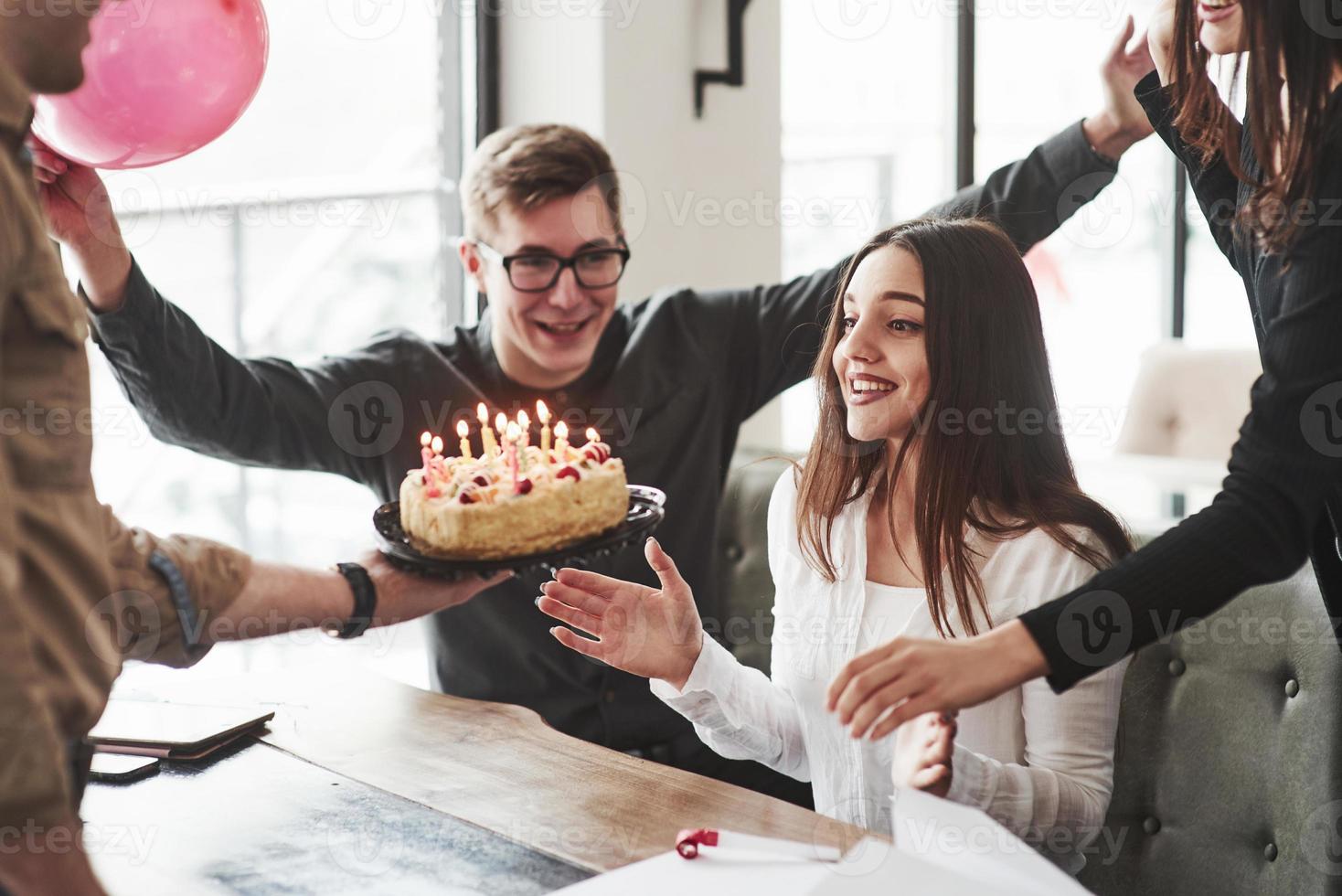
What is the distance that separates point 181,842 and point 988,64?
10.8 ft

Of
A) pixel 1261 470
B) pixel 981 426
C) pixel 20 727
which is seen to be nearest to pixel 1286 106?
pixel 1261 470

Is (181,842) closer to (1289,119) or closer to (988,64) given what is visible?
(1289,119)

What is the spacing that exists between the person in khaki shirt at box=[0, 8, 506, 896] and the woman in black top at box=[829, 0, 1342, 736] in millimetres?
595

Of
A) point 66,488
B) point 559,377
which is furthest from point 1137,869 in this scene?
point 66,488

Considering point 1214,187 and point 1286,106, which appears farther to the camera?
point 1214,187

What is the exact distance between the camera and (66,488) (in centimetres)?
99

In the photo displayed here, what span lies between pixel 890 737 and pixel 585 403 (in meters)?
0.84

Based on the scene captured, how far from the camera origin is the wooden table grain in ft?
4.25

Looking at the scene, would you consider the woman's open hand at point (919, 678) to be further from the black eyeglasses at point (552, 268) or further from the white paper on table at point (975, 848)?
the black eyeglasses at point (552, 268)

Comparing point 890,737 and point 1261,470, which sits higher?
point 1261,470

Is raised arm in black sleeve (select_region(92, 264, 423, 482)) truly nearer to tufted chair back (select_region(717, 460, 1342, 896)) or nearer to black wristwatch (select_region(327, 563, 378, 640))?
black wristwatch (select_region(327, 563, 378, 640))

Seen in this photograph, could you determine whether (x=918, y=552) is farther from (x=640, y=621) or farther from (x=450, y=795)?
(x=450, y=795)

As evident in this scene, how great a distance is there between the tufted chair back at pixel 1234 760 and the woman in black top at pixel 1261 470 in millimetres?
437

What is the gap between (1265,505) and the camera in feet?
3.83
